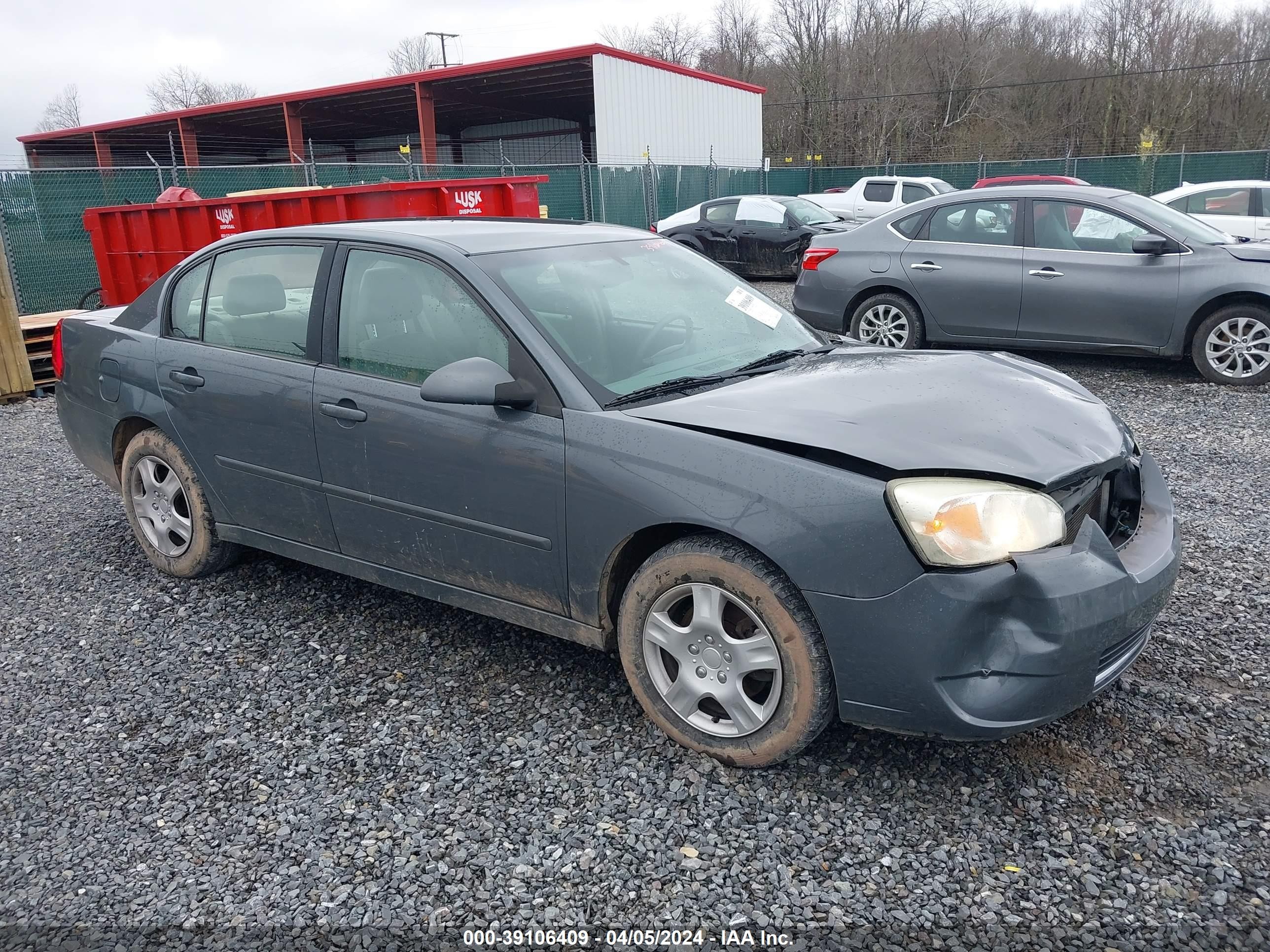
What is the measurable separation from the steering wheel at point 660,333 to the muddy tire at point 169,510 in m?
2.17

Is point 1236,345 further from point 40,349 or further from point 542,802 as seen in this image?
point 40,349

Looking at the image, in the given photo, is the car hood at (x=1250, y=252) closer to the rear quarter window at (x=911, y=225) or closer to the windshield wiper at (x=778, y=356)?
the rear quarter window at (x=911, y=225)

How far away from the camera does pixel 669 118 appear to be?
27547 millimetres

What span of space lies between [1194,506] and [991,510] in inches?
123

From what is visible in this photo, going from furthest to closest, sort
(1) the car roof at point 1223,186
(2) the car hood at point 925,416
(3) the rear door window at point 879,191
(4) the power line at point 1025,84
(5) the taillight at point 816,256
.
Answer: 1. (4) the power line at point 1025,84
2. (3) the rear door window at point 879,191
3. (1) the car roof at point 1223,186
4. (5) the taillight at point 816,256
5. (2) the car hood at point 925,416

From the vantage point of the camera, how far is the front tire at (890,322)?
830cm

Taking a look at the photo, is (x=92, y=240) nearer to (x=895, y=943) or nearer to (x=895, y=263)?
(x=895, y=263)

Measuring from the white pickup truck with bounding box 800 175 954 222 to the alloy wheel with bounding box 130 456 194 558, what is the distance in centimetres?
1799

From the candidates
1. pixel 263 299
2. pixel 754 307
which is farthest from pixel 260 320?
pixel 754 307

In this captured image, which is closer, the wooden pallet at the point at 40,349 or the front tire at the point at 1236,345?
the front tire at the point at 1236,345

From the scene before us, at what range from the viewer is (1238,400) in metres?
7.04

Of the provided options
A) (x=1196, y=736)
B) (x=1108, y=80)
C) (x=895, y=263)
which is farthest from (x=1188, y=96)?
(x=1196, y=736)

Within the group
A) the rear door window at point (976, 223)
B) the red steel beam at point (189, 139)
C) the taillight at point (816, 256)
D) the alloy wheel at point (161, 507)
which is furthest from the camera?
the red steel beam at point (189, 139)

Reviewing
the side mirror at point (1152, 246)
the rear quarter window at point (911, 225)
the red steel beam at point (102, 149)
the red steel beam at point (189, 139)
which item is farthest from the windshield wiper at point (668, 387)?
the red steel beam at point (102, 149)
